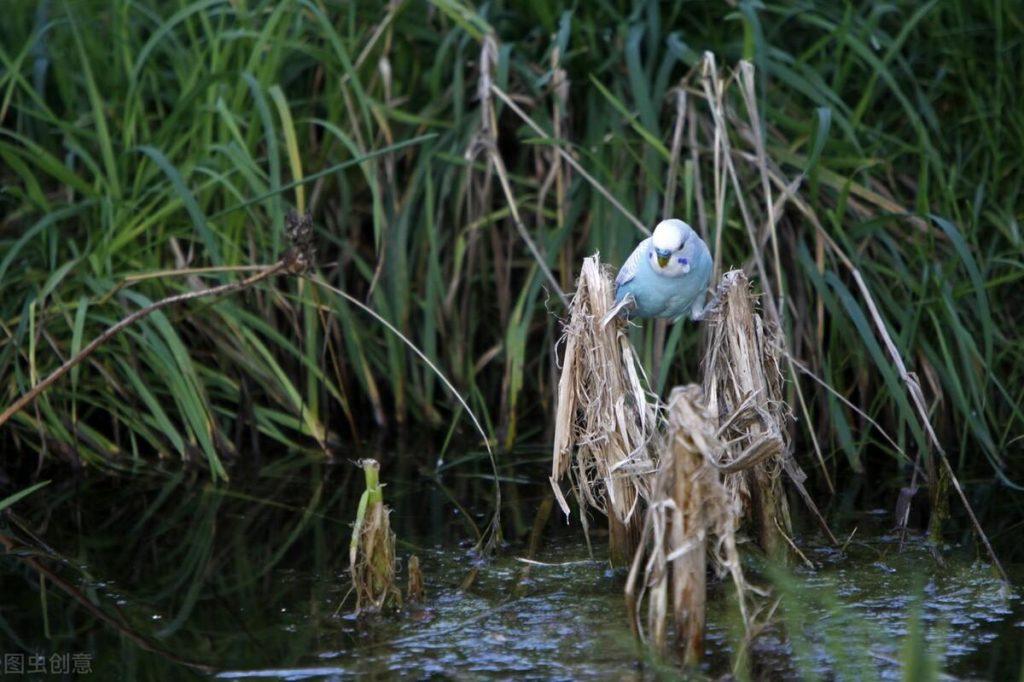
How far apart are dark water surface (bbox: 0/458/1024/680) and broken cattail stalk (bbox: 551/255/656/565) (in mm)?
220

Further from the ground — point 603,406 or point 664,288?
point 664,288

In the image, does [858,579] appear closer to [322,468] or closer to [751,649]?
[751,649]

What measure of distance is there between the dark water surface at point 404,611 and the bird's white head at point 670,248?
64 cm

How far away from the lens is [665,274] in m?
2.45

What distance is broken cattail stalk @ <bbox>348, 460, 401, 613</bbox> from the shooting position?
2.42 m

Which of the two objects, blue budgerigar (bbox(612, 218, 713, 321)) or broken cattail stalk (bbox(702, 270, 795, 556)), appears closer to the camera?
blue budgerigar (bbox(612, 218, 713, 321))

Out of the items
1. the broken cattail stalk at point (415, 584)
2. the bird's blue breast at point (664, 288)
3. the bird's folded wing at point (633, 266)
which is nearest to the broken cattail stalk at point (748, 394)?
the bird's blue breast at point (664, 288)

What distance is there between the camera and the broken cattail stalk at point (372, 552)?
2424mm

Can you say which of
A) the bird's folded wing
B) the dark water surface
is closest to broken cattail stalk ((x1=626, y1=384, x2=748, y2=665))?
the dark water surface

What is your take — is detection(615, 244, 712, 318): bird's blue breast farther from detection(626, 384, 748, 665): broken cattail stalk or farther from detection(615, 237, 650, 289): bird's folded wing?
detection(626, 384, 748, 665): broken cattail stalk

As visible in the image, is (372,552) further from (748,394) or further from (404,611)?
(748,394)

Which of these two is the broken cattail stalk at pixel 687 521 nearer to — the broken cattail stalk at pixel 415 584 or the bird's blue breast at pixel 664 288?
the bird's blue breast at pixel 664 288

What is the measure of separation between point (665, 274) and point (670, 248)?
0.07m

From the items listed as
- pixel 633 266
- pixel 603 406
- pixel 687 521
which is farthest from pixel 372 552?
pixel 633 266
